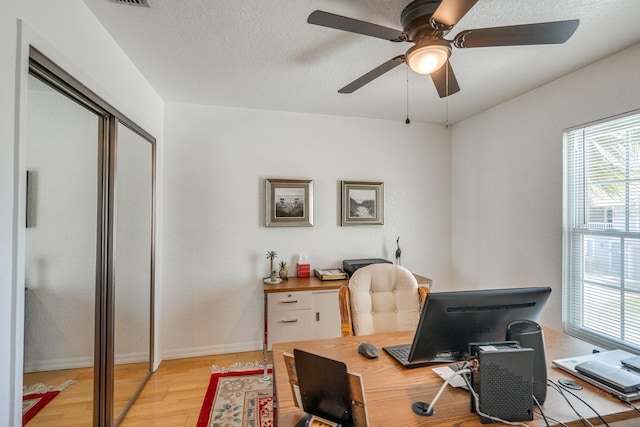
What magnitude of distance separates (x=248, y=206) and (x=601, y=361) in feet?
9.16

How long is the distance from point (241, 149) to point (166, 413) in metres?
2.36

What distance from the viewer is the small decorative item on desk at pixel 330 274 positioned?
2893 millimetres

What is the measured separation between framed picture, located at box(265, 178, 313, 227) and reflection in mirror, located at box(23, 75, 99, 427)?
160cm

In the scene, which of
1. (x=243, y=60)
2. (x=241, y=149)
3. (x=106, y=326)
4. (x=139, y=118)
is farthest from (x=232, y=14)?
(x=106, y=326)

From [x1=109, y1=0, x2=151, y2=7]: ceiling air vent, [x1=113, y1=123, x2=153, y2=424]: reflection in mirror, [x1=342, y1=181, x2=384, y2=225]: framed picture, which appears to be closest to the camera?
[x1=109, y1=0, x2=151, y2=7]: ceiling air vent

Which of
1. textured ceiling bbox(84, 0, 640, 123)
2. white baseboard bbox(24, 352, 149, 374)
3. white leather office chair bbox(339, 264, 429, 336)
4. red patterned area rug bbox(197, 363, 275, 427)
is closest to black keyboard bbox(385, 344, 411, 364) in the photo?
white leather office chair bbox(339, 264, 429, 336)

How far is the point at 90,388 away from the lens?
1612mm

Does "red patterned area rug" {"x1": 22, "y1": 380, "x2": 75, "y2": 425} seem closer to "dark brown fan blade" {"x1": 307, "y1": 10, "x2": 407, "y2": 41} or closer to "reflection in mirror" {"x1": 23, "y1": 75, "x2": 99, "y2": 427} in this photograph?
"reflection in mirror" {"x1": 23, "y1": 75, "x2": 99, "y2": 427}

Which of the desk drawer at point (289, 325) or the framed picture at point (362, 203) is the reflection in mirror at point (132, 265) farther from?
the framed picture at point (362, 203)

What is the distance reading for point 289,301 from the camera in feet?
8.79

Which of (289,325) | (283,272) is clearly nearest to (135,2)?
(283,272)

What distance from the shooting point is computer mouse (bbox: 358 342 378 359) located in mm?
1307

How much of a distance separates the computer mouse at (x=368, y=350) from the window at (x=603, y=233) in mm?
1934

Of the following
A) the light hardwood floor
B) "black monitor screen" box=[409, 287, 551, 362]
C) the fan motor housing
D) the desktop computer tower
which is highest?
the fan motor housing
